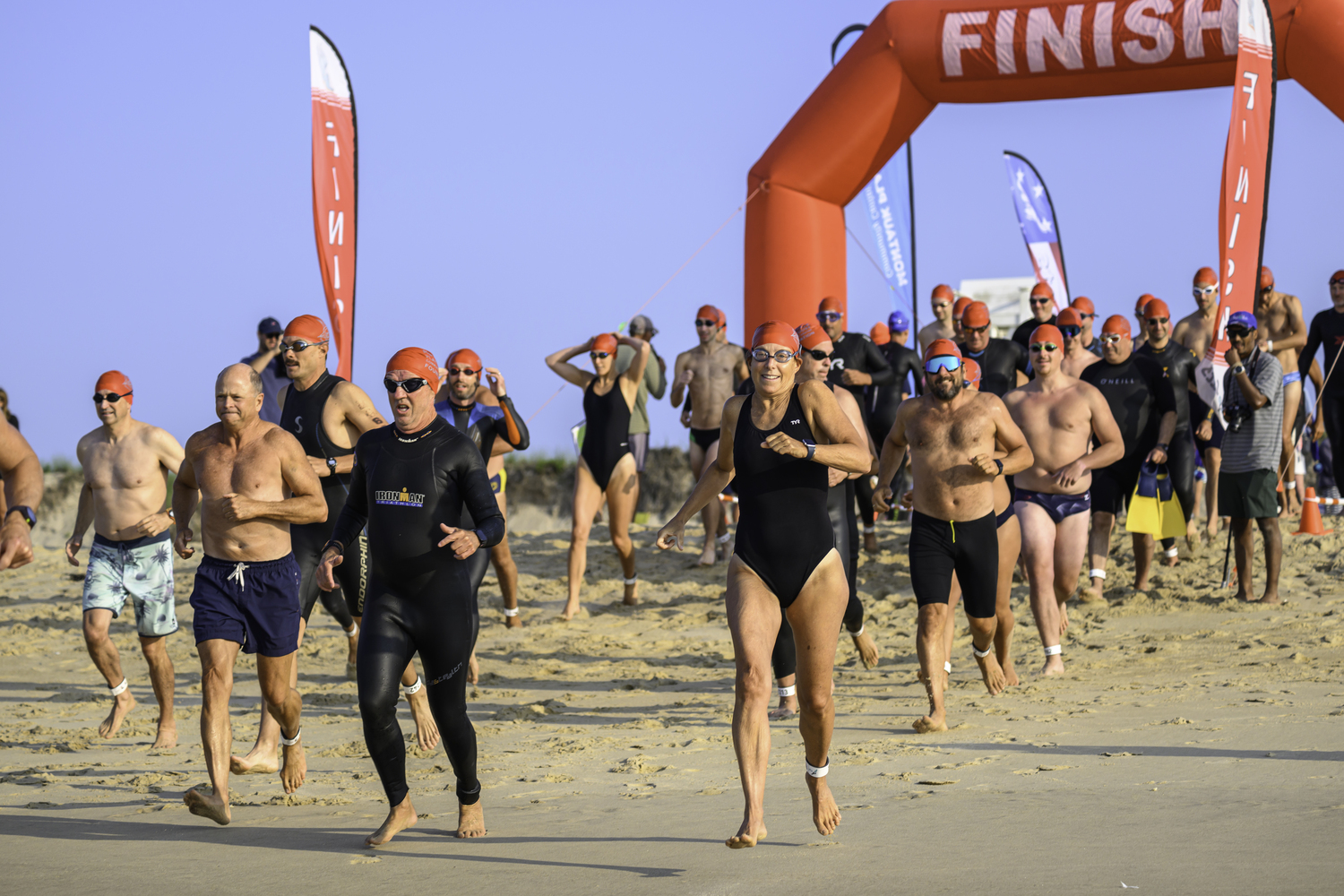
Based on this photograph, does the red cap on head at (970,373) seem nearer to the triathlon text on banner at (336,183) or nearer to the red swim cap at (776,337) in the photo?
the red swim cap at (776,337)

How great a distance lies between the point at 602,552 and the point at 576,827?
866 cm

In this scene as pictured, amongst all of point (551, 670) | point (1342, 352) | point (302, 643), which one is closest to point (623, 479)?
point (551, 670)

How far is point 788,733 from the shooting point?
7.34 metres

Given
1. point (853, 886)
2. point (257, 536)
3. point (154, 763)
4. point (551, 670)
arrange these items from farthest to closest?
1. point (551, 670)
2. point (154, 763)
3. point (257, 536)
4. point (853, 886)

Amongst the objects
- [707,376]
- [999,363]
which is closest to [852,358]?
[999,363]

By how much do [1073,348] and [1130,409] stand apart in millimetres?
627

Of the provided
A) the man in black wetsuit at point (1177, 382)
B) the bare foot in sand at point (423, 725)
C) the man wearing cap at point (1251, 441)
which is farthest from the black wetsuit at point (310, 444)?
the man wearing cap at point (1251, 441)

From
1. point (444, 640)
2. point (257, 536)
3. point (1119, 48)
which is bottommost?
point (444, 640)

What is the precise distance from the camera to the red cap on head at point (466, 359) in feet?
29.4

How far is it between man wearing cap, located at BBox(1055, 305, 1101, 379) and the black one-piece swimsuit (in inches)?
229

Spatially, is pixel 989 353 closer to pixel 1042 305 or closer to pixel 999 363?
pixel 999 363

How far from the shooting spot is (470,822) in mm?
5238

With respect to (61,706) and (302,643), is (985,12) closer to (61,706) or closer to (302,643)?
(302,643)

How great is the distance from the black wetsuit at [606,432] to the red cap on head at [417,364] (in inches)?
220
